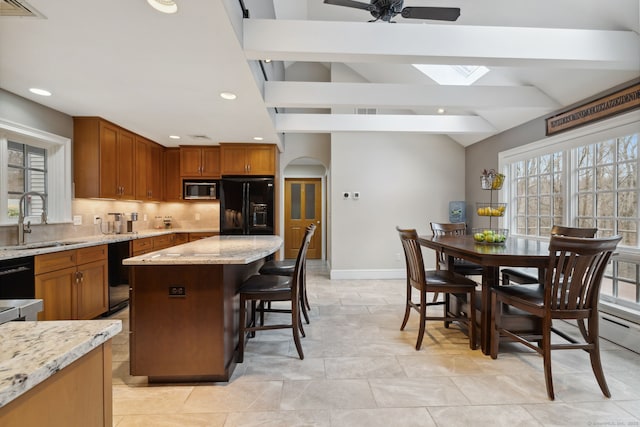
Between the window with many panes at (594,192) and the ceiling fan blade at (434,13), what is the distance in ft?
6.36

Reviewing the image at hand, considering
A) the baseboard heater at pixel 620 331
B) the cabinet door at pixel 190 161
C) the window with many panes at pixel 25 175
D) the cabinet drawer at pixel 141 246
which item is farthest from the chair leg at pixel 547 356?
the cabinet door at pixel 190 161

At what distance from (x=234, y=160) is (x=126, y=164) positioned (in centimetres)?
152

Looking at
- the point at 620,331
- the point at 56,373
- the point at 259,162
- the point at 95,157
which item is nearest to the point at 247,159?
the point at 259,162

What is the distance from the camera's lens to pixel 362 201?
5.19 metres

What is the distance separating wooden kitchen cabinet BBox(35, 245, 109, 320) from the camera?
254 cm

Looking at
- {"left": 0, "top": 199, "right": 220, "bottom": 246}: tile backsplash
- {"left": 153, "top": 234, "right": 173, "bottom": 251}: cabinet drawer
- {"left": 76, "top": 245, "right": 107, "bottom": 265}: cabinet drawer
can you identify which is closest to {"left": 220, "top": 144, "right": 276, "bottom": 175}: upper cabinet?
{"left": 0, "top": 199, "right": 220, "bottom": 246}: tile backsplash

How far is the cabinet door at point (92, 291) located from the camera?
2.90m

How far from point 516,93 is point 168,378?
4.34m

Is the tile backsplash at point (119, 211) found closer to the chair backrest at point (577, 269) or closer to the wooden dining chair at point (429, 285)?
the wooden dining chair at point (429, 285)

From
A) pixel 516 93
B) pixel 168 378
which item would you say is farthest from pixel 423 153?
pixel 168 378

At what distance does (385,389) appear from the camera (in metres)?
1.97

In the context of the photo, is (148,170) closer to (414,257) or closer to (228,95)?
(228,95)

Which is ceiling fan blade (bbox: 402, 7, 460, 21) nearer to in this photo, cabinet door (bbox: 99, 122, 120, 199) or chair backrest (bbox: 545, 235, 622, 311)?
chair backrest (bbox: 545, 235, 622, 311)

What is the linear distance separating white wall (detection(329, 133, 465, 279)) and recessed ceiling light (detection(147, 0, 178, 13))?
365 centimetres
